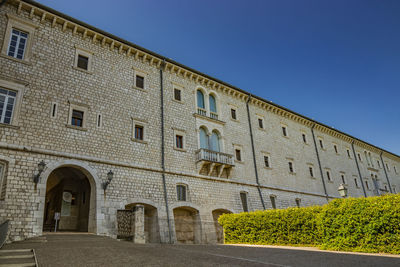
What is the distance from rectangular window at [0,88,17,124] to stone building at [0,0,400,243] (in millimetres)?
45

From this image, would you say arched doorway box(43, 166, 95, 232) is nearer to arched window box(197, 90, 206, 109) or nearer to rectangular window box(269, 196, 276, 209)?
arched window box(197, 90, 206, 109)

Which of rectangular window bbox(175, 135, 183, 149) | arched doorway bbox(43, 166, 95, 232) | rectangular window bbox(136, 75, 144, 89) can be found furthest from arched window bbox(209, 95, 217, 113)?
arched doorway bbox(43, 166, 95, 232)

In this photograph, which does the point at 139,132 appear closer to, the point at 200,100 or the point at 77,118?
the point at 77,118

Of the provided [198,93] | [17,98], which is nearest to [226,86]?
[198,93]

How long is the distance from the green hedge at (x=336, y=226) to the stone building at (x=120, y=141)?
4556 mm

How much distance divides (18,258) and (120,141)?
9793 millimetres

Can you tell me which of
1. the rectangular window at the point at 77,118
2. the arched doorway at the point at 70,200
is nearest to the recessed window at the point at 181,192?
the arched doorway at the point at 70,200

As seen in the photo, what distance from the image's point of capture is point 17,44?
48.7 ft

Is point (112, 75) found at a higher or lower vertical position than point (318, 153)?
higher

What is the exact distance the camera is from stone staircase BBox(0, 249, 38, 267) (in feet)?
21.7

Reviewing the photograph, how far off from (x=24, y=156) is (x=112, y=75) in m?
7.39

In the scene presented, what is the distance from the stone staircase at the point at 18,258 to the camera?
6600mm

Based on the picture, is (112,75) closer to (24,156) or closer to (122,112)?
(122,112)

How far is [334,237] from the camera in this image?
10555mm
